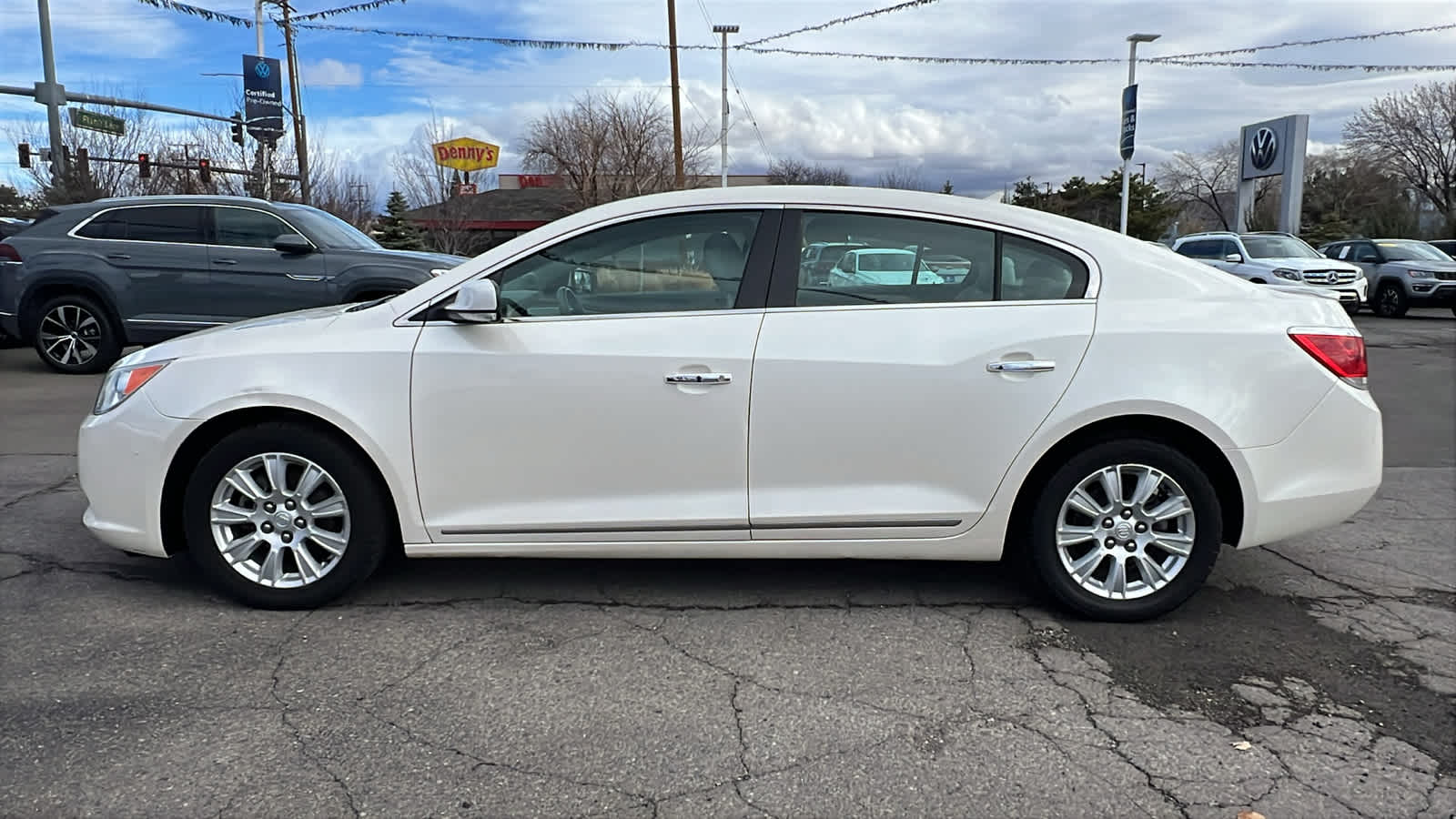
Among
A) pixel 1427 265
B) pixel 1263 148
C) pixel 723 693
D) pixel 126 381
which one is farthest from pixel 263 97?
pixel 1263 148

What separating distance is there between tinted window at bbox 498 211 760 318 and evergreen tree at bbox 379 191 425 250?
2668 cm

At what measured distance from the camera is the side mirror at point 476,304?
3650 millimetres

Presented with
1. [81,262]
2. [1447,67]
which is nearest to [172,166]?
[81,262]

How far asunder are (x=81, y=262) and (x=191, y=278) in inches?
42.9

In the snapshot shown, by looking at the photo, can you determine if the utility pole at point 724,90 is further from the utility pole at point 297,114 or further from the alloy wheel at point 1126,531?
the alloy wheel at point 1126,531

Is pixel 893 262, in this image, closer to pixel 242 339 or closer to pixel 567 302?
pixel 567 302

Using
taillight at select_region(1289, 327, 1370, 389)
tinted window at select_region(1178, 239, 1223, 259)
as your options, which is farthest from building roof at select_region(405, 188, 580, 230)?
taillight at select_region(1289, 327, 1370, 389)

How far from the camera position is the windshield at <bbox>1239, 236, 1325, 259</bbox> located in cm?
1938

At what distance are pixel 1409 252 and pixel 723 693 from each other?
22.8 m

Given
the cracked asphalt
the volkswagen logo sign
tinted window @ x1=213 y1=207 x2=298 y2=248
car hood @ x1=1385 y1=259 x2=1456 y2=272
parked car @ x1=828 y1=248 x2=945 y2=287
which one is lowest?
the cracked asphalt

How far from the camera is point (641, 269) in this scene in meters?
3.91

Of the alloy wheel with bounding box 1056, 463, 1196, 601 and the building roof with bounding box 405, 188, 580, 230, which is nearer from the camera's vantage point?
the alloy wheel with bounding box 1056, 463, 1196, 601

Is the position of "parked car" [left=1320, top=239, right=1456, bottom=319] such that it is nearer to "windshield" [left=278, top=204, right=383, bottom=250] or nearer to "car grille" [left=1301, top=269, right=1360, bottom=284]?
"car grille" [left=1301, top=269, right=1360, bottom=284]

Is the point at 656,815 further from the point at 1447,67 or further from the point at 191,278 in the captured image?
the point at 1447,67
